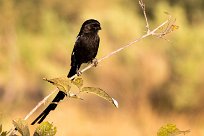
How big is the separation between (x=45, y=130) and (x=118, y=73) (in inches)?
470

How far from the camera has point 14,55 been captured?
13578 mm

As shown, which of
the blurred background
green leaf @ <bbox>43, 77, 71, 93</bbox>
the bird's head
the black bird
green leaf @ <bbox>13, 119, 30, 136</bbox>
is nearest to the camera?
green leaf @ <bbox>13, 119, 30, 136</bbox>

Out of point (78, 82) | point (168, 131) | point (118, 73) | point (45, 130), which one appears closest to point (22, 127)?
point (45, 130)

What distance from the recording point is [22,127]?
141cm

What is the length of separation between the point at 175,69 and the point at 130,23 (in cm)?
148

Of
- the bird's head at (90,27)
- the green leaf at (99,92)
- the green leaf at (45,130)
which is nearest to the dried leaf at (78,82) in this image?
the green leaf at (99,92)

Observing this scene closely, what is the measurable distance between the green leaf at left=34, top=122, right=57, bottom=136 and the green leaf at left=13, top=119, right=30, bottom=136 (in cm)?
3

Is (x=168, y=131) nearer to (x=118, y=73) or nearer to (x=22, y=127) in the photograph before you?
(x=22, y=127)

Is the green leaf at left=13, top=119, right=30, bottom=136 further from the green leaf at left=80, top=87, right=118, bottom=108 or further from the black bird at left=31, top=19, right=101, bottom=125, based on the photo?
the black bird at left=31, top=19, right=101, bottom=125

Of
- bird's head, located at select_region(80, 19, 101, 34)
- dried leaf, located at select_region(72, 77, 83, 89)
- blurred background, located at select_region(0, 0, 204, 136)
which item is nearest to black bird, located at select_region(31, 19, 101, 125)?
bird's head, located at select_region(80, 19, 101, 34)

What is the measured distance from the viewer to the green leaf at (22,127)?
1384 mm

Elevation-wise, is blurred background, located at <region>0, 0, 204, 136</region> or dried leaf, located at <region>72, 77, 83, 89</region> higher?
blurred background, located at <region>0, 0, 204, 136</region>

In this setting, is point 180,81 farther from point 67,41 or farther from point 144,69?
point 67,41

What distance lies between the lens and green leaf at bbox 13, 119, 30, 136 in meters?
1.38
